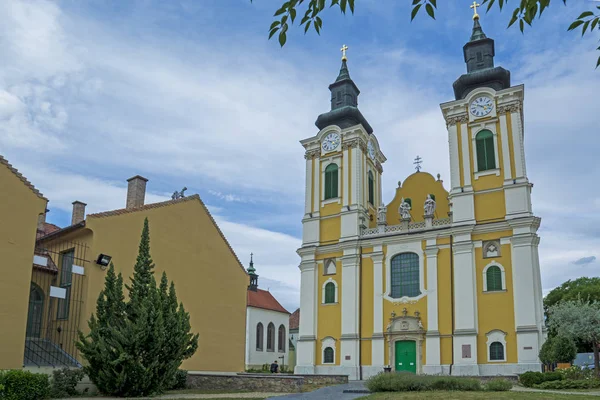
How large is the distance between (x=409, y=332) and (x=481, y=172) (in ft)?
33.9

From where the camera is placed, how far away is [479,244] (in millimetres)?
32406

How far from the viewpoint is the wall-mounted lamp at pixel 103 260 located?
70.2ft

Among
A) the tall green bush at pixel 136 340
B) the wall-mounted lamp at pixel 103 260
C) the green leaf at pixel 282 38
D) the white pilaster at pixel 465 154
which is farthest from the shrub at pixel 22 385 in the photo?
the white pilaster at pixel 465 154

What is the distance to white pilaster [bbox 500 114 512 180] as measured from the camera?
3284 cm

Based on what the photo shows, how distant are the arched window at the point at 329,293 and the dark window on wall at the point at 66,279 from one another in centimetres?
1811

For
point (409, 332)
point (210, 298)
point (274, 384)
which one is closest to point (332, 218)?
point (409, 332)

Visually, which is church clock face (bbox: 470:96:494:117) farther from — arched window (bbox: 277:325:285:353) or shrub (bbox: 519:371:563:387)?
arched window (bbox: 277:325:285:353)

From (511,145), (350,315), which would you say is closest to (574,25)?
(511,145)

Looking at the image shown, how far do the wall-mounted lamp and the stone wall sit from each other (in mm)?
5528

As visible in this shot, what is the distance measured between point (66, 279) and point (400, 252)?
19870 mm

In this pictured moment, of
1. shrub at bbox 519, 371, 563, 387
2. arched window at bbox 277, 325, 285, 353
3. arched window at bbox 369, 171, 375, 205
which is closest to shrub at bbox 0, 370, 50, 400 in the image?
shrub at bbox 519, 371, 563, 387

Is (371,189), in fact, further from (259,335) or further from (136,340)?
(136,340)

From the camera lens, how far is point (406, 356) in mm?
32844

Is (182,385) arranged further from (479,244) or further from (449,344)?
(479,244)
